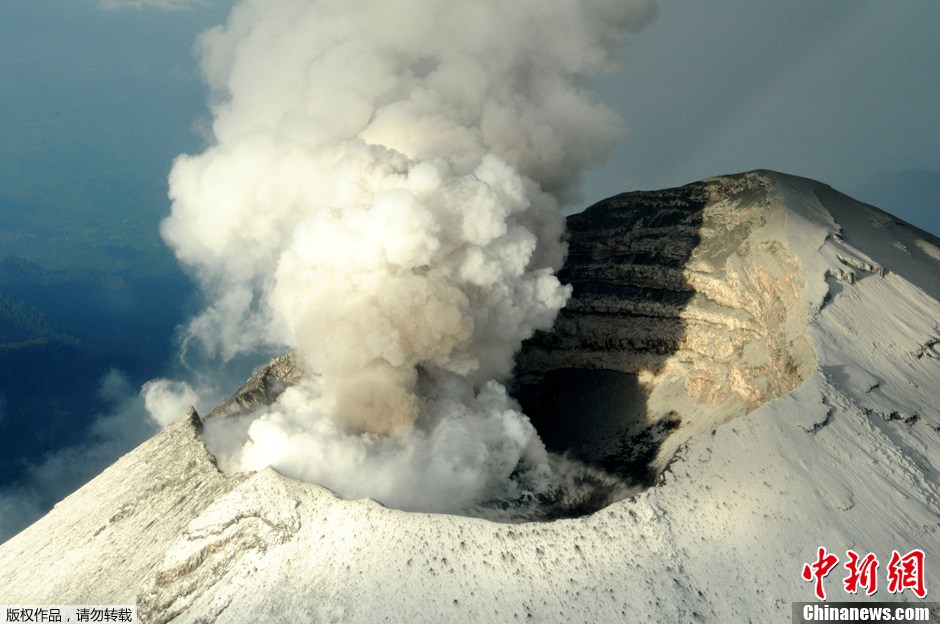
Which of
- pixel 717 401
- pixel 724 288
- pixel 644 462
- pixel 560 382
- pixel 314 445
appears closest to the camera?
pixel 314 445

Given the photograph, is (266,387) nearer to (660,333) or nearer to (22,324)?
(660,333)

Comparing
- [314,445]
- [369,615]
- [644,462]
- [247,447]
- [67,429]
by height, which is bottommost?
[369,615]

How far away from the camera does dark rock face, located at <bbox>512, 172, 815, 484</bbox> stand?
120ft

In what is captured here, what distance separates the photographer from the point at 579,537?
79.4 ft

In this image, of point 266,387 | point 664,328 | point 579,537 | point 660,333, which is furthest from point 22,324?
point 579,537

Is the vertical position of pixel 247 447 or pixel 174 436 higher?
pixel 174 436

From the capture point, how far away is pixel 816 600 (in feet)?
71.9

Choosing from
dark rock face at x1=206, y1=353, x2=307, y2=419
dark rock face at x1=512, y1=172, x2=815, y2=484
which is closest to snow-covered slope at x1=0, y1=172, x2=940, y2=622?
dark rock face at x1=512, y1=172, x2=815, y2=484

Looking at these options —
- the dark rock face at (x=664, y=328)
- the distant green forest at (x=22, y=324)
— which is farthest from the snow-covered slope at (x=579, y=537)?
the distant green forest at (x=22, y=324)

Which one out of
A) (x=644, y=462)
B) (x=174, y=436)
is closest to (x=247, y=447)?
(x=174, y=436)

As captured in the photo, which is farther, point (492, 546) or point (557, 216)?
point (557, 216)

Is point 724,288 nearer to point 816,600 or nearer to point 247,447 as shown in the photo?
point 816,600

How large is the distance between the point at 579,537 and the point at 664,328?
80.0 ft

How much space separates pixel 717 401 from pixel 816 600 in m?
16.8
